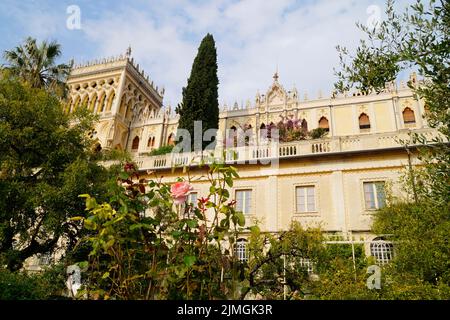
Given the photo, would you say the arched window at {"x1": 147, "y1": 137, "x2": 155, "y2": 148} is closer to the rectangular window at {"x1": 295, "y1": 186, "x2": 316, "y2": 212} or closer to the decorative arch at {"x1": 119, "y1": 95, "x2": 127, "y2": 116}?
the decorative arch at {"x1": 119, "y1": 95, "x2": 127, "y2": 116}

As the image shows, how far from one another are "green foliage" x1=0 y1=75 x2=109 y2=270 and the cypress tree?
13.0 metres

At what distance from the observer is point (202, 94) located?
88.8 ft

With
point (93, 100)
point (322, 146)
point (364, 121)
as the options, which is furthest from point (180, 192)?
point (93, 100)

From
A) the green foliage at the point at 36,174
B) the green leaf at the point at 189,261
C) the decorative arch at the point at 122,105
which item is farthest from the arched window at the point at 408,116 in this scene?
the green leaf at the point at 189,261

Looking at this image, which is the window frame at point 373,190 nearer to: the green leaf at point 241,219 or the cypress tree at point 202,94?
the cypress tree at point 202,94

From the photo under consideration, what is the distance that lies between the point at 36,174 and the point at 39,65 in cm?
959

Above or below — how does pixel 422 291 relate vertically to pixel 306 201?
below

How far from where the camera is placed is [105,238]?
8.05 ft

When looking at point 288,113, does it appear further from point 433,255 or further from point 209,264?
point 209,264

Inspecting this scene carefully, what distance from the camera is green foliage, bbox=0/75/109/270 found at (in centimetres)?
1108
